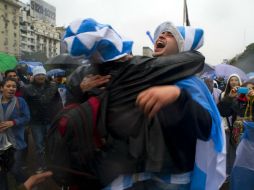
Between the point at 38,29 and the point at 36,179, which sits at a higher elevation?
the point at 38,29

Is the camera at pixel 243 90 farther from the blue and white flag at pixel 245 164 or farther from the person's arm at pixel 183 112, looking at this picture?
the person's arm at pixel 183 112

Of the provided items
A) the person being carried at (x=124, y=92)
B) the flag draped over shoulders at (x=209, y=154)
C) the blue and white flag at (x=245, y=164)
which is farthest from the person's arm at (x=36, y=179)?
the blue and white flag at (x=245, y=164)

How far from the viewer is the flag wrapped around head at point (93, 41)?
61.4 inches

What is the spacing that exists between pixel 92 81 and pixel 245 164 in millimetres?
3049

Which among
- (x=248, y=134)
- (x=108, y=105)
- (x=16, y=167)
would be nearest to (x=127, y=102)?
(x=108, y=105)

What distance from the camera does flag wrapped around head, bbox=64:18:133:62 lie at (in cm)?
156

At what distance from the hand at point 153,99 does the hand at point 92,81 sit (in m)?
0.25

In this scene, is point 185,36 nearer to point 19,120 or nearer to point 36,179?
point 36,179

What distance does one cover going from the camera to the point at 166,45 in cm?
191

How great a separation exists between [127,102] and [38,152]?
4.99 meters

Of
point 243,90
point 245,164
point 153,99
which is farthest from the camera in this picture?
point 243,90

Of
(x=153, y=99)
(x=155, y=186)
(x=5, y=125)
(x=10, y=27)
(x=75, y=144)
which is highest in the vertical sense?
(x=10, y=27)

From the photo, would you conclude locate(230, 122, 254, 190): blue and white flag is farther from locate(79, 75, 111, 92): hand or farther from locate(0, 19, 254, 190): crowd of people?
locate(79, 75, 111, 92): hand

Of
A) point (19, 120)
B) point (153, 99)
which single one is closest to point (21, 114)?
point (19, 120)
